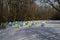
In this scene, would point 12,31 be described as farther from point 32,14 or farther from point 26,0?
point 26,0

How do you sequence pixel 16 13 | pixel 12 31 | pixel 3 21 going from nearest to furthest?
pixel 12 31, pixel 3 21, pixel 16 13

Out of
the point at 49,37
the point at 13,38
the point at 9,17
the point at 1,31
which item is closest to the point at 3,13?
the point at 9,17

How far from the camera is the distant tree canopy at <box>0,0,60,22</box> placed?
3635 millimetres

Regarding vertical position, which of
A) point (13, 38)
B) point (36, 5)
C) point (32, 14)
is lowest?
point (13, 38)

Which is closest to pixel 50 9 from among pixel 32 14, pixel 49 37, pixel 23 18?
pixel 32 14

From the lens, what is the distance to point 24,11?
3.80 meters

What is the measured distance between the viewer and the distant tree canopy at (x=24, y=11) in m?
3.63

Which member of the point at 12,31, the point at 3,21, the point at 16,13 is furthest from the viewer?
the point at 16,13

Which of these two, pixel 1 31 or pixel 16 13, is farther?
pixel 16 13

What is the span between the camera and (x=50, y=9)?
12.2ft

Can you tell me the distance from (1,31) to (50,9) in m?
1.47

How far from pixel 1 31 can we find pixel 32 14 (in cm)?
108

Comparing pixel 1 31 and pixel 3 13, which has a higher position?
pixel 3 13

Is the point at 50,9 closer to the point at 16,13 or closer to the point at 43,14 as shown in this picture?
the point at 43,14
